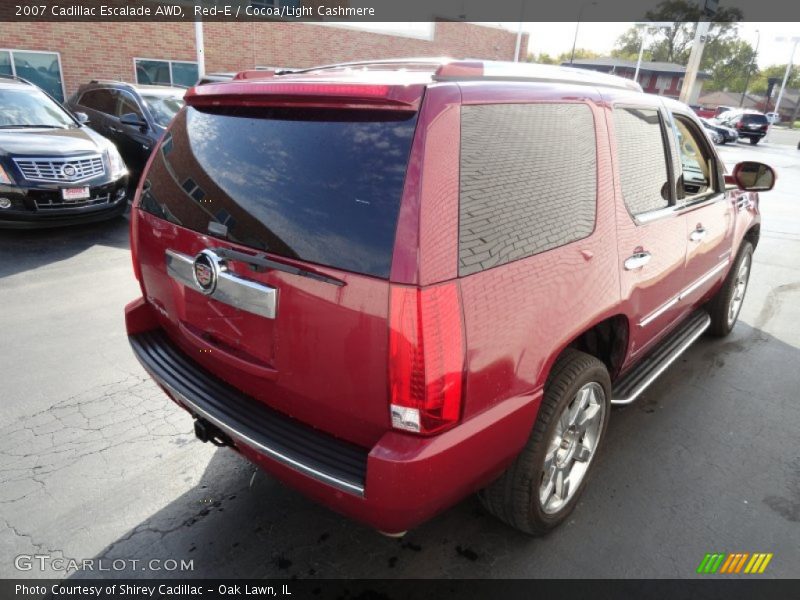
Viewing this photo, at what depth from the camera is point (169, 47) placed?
58.5 ft

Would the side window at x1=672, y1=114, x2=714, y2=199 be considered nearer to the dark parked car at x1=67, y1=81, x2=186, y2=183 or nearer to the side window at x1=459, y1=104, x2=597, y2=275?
the side window at x1=459, y1=104, x2=597, y2=275

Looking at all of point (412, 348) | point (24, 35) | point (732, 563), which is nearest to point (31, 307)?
point (412, 348)

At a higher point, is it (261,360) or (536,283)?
(536,283)

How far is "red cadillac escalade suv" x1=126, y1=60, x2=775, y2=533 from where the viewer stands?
5.54 ft

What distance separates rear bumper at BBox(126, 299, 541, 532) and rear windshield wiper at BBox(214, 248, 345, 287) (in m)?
0.54

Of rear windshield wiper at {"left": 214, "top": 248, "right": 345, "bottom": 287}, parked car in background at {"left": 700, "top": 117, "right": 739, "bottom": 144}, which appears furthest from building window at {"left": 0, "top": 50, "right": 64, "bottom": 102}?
parked car in background at {"left": 700, "top": 117, "right": 739, "bottom": 144}

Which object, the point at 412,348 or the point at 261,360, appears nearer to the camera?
the point at 412,348

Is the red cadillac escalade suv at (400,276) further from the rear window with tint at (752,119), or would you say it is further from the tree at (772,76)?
the tree at (772,76)

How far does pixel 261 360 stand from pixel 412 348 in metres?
0.66

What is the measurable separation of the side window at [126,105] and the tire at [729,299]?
8503 millimetres

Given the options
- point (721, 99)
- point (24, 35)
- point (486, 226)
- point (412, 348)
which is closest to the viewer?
point (412, 348)

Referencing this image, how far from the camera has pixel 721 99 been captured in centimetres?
8344

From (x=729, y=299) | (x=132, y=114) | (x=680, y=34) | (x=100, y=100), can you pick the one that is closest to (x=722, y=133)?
(x=729, y=299)

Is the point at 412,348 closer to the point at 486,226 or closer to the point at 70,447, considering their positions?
the point at 486,226
